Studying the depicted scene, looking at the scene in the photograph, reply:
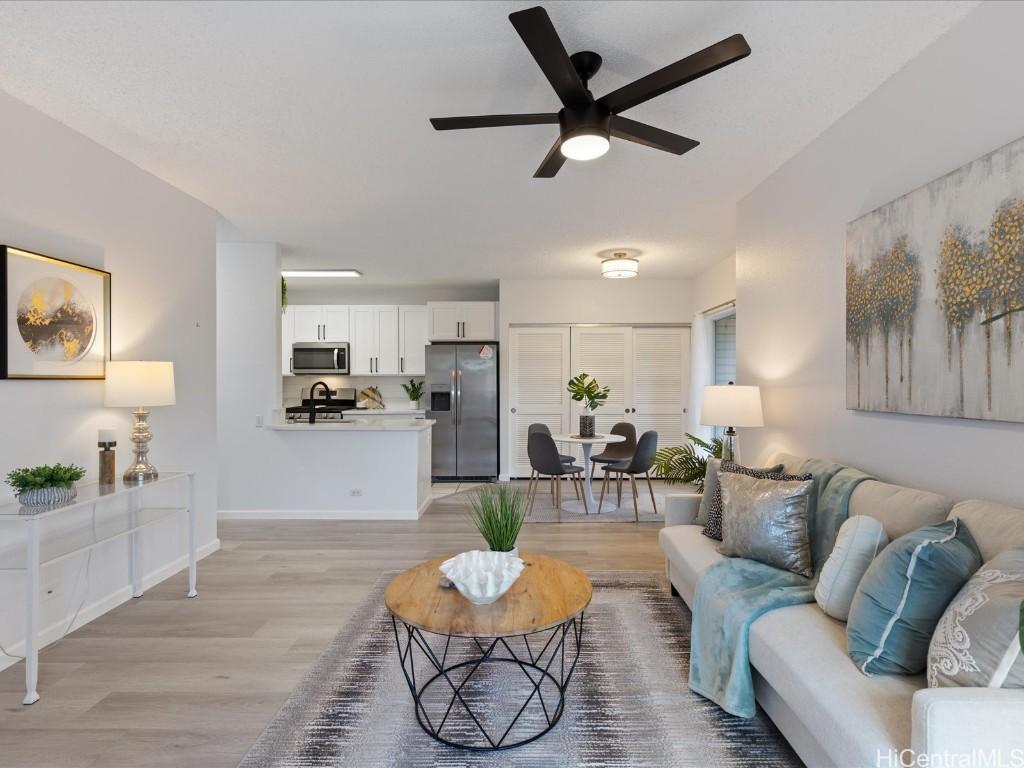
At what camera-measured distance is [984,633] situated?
4.00 feet

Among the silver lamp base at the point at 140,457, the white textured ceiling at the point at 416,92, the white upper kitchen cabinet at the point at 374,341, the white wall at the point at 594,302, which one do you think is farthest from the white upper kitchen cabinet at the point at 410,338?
the silver lamp base at the point at 140,457

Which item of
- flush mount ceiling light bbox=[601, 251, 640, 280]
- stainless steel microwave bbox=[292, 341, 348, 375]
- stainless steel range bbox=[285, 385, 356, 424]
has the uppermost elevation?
flush mount ceiling light bbox=[601, 251, 640, 280]

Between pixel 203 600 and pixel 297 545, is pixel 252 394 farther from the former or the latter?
pixel 203 600

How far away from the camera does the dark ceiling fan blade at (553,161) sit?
230 centimetres

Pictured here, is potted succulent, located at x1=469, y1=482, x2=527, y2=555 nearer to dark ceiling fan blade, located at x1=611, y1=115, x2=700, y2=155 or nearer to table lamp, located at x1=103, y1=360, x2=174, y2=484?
dark ceiling fan blade, located at x1=611, y1=115, x2=700, y2=155

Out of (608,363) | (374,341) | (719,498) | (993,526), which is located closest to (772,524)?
(719,498)

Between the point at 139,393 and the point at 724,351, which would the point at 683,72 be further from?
the point at 724,351

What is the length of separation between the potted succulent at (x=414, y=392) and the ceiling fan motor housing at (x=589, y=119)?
532 cm

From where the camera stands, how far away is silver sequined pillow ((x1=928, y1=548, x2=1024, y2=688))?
Result: 1.17m

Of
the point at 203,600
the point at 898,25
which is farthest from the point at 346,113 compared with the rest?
the point at 203,600

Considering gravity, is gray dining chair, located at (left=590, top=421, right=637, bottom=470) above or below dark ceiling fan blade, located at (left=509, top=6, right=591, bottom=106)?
below

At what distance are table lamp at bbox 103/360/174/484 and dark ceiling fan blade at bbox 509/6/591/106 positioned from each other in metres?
2.53

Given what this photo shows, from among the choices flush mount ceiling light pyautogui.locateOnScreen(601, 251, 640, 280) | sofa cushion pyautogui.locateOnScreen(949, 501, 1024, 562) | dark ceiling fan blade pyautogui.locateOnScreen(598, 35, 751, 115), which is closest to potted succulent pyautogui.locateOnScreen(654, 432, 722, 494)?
flush mount ceiling light pyautogui.locateOnScreen(601, 251, 640, 280)

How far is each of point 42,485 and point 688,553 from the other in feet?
9.45
